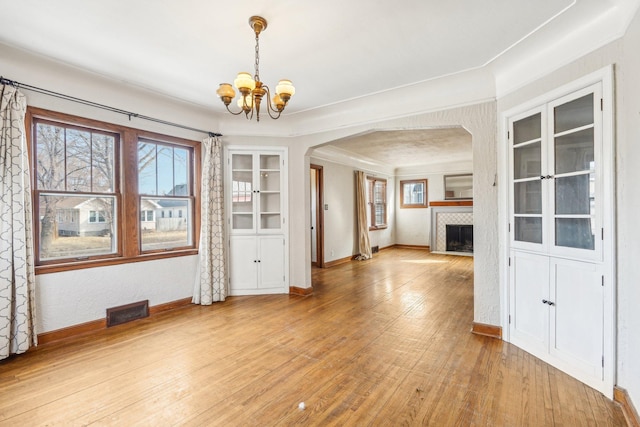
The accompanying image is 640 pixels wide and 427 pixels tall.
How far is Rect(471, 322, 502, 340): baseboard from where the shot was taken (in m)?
3.11

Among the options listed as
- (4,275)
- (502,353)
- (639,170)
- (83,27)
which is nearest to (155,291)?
(4,275)

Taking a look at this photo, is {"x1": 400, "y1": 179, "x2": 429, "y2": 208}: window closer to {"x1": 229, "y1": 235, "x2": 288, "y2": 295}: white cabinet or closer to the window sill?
{"x1": 229, "y1": 235, "x2": 288, "y2": 295}: white cabinet

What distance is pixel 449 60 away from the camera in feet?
9.44

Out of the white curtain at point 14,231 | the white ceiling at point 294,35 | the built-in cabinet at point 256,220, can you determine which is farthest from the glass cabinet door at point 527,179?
the white curtain at point 14,231

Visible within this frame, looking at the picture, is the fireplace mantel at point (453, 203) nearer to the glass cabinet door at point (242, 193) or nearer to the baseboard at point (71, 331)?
the glass cabinet door at point (242, 193)

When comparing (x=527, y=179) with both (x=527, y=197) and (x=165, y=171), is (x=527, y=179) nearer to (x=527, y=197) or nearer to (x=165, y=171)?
(x=527, y=197)

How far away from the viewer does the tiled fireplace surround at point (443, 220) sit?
8.66 m

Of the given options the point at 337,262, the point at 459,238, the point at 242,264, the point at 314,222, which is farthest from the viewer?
the point at 459,238

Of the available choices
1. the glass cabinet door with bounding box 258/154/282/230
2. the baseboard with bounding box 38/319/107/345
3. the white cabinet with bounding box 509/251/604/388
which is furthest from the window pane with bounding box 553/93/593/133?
the baseboard with bounding box 38/319/107/345

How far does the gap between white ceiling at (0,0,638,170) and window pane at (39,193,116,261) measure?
144 cm

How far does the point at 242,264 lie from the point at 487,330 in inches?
135

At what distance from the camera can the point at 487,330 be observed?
317 centimetres

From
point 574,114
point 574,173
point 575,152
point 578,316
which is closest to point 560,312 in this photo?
point 578,316

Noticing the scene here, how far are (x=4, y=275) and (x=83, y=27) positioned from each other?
228cm
